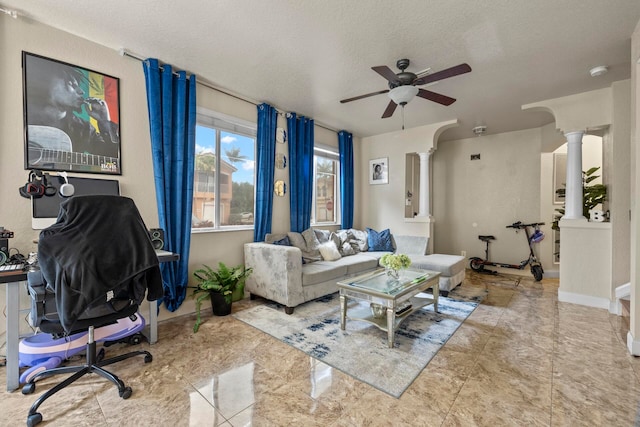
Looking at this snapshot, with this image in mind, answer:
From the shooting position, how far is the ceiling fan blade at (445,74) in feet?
7.43

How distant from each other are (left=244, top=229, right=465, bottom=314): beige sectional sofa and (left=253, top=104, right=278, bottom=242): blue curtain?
210mm

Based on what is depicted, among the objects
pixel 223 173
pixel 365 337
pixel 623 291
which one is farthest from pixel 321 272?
pixel 623 291

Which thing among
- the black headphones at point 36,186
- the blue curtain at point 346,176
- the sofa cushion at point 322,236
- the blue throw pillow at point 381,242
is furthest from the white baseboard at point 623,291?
the black headphones at point 36,186

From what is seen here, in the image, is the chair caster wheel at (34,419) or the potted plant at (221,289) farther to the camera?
the potted plant at (221,289)

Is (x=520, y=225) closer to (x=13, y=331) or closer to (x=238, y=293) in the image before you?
(x=238, y=293)

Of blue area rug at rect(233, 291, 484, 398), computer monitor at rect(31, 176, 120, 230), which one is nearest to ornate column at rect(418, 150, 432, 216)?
blue area rug at rect(233, 291, 484, 398)

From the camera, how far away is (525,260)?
5.17 m

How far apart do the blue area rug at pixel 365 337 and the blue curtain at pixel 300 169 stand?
1.44 meters

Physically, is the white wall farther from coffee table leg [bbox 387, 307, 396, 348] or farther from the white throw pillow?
coffee table leg [bbox 387, 307, 396, 348]

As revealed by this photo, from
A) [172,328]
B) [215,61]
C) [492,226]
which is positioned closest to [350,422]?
[172,328]

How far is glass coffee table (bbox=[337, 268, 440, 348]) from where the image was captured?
7.88 feet

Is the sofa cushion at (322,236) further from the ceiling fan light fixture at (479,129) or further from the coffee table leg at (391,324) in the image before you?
the ceiling fan light fixture at (479,129)

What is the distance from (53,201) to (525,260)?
6.84 metres

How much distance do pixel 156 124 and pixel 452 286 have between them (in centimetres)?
419
